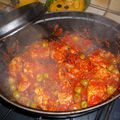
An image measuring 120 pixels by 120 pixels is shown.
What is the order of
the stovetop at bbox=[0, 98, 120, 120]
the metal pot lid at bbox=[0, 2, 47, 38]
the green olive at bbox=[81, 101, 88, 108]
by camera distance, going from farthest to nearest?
the stovetop at bbox=[0, 98, 120, 120], the green olive at bbox=[81, 101, 88, 108], the metal pot lid at bbox=[0, 2, 47, 38]

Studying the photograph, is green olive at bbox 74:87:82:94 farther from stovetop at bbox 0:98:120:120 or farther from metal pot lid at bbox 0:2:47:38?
metal pot lid at bbox 0:2:47:38

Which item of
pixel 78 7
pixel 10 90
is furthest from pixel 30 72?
pixel 78 7

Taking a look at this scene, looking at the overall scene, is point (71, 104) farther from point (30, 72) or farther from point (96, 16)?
point (96, 16)

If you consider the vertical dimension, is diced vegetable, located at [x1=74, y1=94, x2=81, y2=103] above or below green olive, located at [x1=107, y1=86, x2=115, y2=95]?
below

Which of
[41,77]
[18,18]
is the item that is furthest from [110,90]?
[18,18]

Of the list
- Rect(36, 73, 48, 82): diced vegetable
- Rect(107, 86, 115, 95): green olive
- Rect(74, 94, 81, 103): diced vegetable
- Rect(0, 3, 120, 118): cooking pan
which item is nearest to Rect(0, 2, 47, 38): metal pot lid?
Rect(0, 3, 120, 118): cooking pan
